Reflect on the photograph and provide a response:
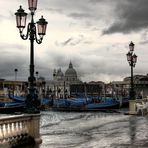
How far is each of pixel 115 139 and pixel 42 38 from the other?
5.63 meters

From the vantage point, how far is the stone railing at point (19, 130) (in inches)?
774

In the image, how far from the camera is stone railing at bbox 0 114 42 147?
19.7 metres

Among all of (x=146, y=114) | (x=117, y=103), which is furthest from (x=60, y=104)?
(x=146, y=114)

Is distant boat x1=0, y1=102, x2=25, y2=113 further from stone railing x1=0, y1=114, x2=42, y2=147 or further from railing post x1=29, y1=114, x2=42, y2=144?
stone railing x1=0, y1=114, x2=42, y2=147

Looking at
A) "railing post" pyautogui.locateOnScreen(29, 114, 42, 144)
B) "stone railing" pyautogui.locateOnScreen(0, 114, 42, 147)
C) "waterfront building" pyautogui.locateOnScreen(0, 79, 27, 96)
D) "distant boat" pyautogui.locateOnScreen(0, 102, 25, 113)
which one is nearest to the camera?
"stone railing" pyautogui.locateOnScreen(0, 114, 42, 147)

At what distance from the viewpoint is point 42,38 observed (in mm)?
23016

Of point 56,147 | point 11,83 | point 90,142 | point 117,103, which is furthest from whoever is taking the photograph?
point 11,83

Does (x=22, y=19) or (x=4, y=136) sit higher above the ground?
(x=22, y=19)

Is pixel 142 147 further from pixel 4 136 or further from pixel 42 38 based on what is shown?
pixel 42 38

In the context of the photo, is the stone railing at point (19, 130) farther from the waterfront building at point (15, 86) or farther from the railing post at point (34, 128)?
the waterfront building at point (15, 86)

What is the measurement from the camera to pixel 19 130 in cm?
2095

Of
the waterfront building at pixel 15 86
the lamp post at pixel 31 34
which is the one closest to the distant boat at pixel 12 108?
the lamp post at pixel 31 34

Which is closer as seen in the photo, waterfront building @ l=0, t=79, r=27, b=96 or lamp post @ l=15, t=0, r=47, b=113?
lamp post @ l=15, t=0, r=47, b=113

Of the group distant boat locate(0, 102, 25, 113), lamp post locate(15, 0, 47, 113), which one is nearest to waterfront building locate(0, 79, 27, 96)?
distant boat locate(0, 102, 25, 113)
